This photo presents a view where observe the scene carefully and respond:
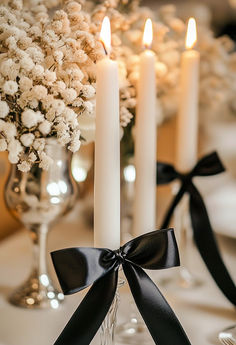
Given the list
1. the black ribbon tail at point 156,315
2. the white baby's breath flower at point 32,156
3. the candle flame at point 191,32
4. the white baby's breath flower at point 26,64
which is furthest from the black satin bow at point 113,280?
the candle flame at point 191,32

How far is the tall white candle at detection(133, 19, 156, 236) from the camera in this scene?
67 cm

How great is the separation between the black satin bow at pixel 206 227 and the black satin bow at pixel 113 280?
187mm

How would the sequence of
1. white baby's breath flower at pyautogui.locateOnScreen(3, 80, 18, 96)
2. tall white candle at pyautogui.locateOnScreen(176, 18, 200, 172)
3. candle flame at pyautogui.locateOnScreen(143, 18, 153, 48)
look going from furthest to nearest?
tall white candle at pyautogui.locateOnScreen(176, 18, 200, 172) → candle flame at pyautogui.locateOnScreen(143, 18, 153, 48) → white baby's breath flower at pyautogui.locateOnScreen(3, 80, 18, 96)

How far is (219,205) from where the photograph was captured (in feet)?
3.32

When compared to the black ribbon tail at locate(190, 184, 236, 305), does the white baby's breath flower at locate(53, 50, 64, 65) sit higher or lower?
higher

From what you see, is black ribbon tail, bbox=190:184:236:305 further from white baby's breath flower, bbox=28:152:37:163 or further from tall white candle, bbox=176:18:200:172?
white baby's breath flower, bbox=28:152:37:163

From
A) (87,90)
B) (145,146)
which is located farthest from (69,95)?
(145,146)

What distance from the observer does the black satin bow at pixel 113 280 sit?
550 mm

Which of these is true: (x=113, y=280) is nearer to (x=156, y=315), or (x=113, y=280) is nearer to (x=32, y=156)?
(x=156, y=315)

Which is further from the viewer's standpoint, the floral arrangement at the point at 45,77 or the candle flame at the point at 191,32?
the candle flame at the point at 191,32

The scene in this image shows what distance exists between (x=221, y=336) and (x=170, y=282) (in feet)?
0.66

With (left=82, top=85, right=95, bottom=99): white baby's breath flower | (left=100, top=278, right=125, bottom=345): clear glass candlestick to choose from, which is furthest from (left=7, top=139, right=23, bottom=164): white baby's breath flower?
(left=100, top=278, right=125, bottom=345): clear glass candlestick

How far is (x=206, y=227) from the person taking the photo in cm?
77

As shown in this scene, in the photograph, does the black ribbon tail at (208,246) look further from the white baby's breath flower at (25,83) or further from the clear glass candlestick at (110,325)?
the white baby's breath flower at (25,83)
